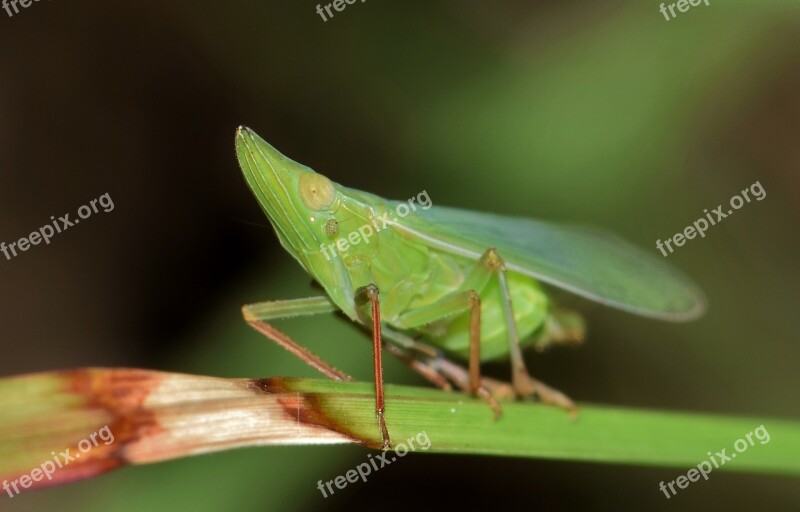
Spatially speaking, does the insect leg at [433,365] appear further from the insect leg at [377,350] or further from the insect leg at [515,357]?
the insect leg at [377,350]

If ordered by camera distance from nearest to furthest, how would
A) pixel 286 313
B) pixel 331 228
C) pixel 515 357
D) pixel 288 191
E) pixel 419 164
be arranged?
pixel 288 191, pixel 331 228, pixel 286 313, pixel 515 357, pixel 419 164

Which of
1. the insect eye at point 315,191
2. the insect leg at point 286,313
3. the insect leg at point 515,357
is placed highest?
the insect eye at point 315,191

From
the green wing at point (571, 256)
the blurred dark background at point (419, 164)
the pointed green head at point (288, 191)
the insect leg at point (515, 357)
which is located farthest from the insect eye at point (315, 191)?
the blurred dark background at point (419, 164)

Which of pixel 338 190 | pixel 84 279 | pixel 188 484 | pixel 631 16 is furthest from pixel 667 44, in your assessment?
pixel 84 279

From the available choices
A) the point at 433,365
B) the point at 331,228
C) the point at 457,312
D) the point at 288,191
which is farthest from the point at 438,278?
the point at 288,191

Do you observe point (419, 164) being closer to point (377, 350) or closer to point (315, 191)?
point (315, 191)

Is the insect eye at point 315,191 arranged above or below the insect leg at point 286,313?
above

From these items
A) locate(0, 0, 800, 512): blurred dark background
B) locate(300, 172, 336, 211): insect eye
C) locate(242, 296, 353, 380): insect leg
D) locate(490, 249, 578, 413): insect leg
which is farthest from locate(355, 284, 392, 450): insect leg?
locate(0, 0, 800, 512): blurred dark background

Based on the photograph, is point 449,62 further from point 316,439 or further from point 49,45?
point 316,439
